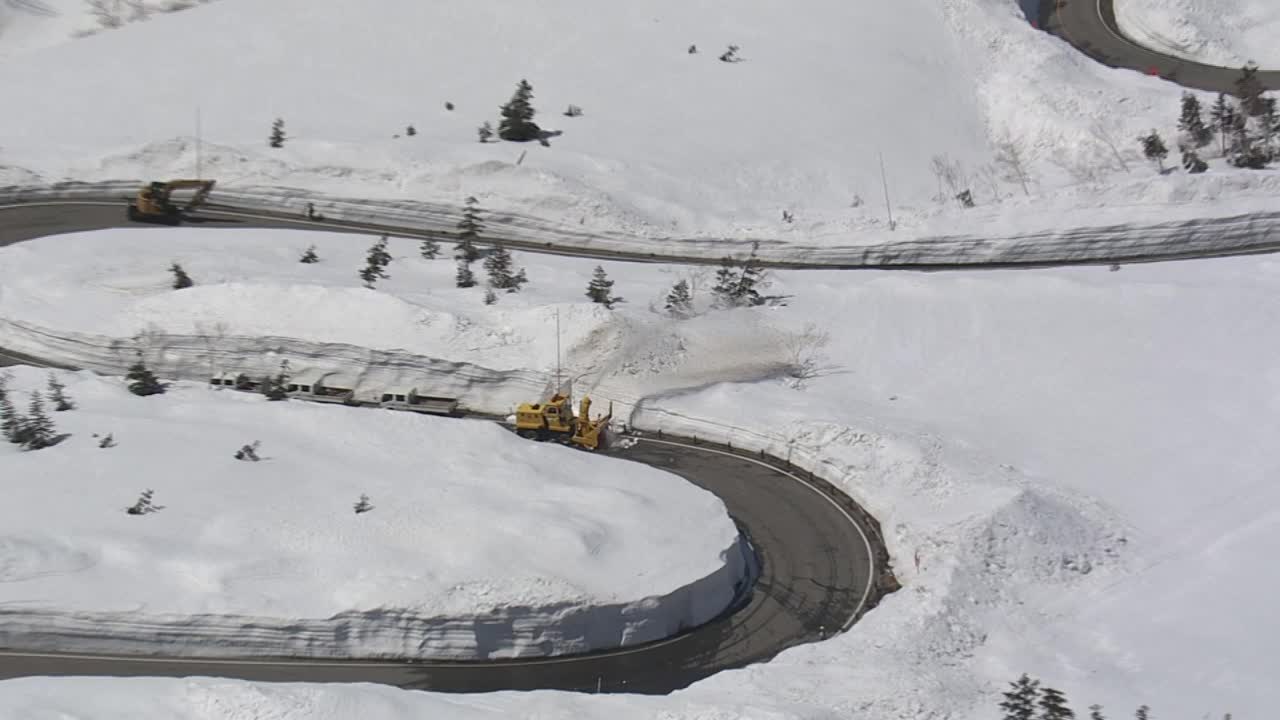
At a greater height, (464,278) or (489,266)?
(489,266)

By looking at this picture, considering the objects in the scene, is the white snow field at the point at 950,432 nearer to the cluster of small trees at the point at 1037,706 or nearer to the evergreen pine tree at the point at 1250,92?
Result: the cluster of small trees at the point at 1037,706

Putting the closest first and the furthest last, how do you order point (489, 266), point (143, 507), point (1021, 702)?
point (1021, 702) → point (143, 507) → point (489, 266)

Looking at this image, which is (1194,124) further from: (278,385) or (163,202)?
(163,202)

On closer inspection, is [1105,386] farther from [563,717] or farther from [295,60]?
[295,60]

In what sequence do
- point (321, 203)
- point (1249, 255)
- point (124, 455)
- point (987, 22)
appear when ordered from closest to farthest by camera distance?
point (124, 455)
point (1249, 255)
point (321, 203)
point (987, 22)

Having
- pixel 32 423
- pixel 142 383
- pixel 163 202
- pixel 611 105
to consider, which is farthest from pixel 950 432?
pixel 163 202

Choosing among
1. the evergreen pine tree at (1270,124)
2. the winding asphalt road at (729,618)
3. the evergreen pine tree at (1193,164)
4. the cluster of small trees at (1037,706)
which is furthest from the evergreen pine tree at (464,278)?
the evergreen pine tree at (1270,124)

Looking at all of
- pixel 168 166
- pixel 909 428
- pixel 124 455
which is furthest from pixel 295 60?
pixel 909 428
